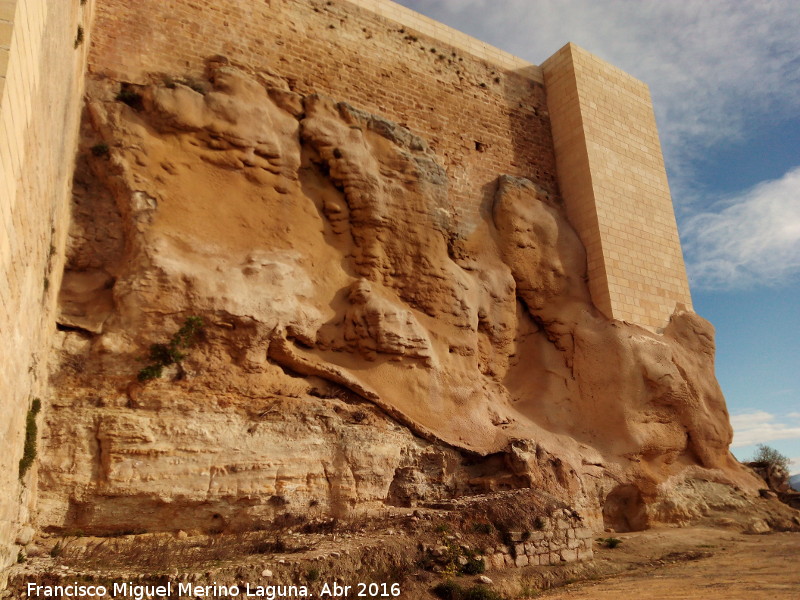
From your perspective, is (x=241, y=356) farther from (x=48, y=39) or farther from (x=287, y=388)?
(x=48, y=39)

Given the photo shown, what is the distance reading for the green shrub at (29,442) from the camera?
5.90 m

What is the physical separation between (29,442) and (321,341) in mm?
3701

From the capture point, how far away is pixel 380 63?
1161 centimetres

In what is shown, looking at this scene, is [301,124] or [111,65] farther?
[301,124]

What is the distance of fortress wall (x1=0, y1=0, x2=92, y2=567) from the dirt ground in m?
5.28

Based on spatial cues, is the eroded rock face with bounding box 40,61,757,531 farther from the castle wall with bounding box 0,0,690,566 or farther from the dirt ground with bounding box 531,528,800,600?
the dirt ground with bounding box 531,528,800,600

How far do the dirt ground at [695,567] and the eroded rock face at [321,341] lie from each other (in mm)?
1034

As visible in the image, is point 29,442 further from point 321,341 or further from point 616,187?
point 616,187

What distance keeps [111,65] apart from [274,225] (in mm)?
3138

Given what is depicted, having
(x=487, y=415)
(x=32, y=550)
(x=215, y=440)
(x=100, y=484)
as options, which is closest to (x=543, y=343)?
(x=487, y=415)

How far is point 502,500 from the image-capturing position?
307 inches

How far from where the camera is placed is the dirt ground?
21.1 feet

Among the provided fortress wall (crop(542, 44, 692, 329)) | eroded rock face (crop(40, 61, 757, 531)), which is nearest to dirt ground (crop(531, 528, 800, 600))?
eroded rock face (crop(40, 61, 757, 531))

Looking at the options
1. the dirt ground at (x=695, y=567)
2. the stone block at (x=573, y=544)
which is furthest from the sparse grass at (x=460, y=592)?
the stone block at (x=573, y=544)
